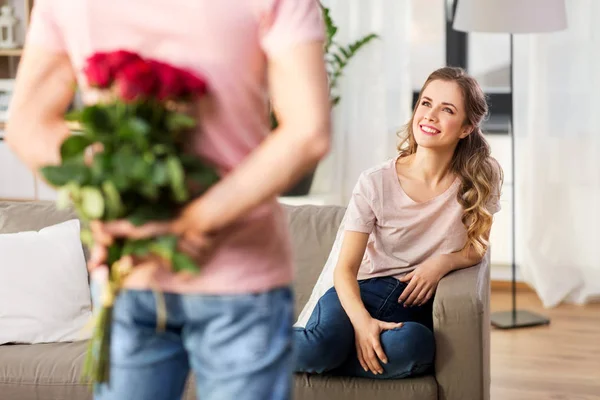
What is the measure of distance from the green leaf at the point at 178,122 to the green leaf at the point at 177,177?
0.13ft

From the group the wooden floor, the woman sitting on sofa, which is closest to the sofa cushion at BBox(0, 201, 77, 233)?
the woman sitting on sofa

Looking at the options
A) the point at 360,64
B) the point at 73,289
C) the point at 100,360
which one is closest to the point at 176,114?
the point at 100,360

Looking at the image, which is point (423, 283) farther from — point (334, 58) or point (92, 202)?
point (334, 58)

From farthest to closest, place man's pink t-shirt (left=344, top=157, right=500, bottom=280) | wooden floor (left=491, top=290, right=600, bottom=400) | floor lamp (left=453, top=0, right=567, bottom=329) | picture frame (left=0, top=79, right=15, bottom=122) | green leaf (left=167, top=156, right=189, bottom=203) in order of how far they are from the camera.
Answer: picture frame (left=0, top=79, right=15, bottom=122) < floor lamp (left=453, top=0, right=567, bottom=329) < wooden floor (left=491, top=290, right=600, bottom=400) < man's pink t-shirt (left=344, top=157, right=500, bottom=280) < green leaf (left=167, top=156, right=189, bottom=203)

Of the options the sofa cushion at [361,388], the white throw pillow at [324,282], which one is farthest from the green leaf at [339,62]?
the sofa cushion at [361,388]

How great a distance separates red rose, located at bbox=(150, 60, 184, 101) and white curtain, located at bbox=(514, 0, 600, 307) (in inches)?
141

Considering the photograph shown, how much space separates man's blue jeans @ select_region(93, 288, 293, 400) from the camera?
1.10 m

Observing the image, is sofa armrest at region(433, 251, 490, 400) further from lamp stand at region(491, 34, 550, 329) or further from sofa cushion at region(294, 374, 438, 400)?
lamp stand at region(491, 34, 550, 329)

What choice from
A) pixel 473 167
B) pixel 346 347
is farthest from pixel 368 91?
pixel 346 347

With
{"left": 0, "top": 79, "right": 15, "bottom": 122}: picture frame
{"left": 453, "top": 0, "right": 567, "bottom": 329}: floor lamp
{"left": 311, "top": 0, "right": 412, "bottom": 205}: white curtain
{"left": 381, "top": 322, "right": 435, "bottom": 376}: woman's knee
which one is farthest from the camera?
{"left": 0, "top": 79, "right": 15, "bottom": 122}: picture frame

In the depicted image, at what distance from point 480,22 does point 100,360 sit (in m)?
3.07

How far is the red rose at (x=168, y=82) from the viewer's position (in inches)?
40.9

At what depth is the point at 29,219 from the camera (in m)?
2.96

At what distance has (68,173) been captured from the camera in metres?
1.08
